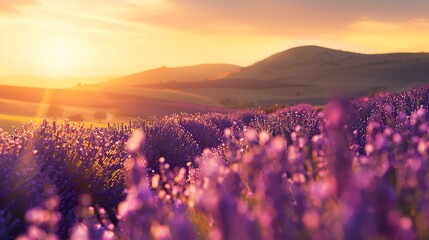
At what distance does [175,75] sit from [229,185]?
117 metres

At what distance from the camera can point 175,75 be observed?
4663 inches

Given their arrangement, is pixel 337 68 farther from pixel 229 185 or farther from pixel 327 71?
pixel 229 185

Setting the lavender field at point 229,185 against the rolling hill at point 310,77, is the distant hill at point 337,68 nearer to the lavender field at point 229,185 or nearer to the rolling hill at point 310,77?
the rolling hill at point 310,77

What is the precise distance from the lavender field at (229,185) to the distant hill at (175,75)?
77.5 metres

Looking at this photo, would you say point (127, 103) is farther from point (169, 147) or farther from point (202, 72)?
point (202, 72)

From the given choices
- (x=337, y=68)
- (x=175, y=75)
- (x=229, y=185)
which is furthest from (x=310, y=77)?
(x=229, y=185)

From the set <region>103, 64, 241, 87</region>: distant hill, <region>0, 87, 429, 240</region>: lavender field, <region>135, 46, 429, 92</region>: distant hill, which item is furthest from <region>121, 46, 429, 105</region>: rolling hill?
<region>0, 87, 429, 240</region>: lavender field

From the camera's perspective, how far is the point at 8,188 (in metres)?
4.11

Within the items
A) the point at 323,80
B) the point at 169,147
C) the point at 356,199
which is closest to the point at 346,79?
the point at 323,80

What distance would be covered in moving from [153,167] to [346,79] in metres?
74.8

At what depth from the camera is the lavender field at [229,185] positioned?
5.04ft

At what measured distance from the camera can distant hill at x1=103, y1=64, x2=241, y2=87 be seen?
98.3m

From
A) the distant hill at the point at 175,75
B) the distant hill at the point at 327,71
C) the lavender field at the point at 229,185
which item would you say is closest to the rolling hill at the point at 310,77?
the distant hill at the point at 327,71

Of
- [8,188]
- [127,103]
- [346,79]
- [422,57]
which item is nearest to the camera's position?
[8,188]
